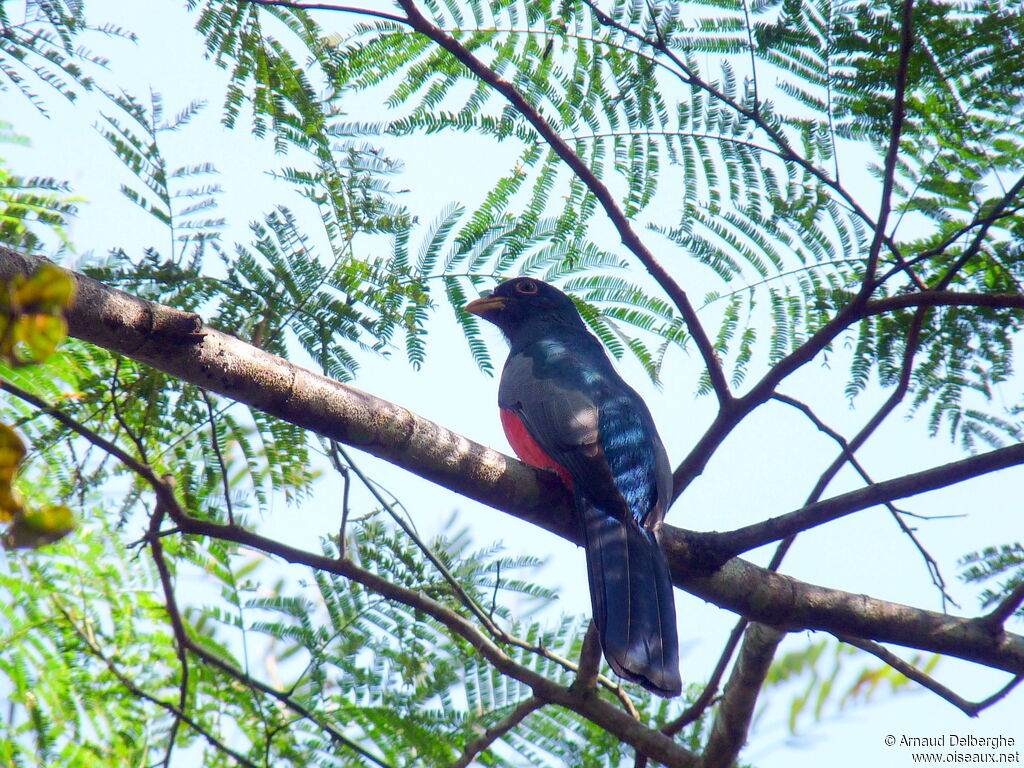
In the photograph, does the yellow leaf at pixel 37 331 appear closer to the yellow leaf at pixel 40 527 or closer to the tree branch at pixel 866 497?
the yellow leaf at pixel 40 527

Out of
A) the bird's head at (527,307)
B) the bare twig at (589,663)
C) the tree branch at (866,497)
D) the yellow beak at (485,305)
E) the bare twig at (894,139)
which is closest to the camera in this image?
the tree branch at (866,497)

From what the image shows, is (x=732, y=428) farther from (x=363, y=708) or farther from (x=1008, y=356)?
(x=363, y=708)

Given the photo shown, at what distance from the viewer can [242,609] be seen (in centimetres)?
423

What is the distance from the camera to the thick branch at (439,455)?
2822 mm

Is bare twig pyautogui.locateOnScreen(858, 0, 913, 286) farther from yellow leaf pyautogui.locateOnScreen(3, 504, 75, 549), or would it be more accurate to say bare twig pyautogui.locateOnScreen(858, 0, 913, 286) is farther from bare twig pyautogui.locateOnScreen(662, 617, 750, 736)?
yellow leaf pyautogui.locateOnScreen(3, 504, 75, 549)

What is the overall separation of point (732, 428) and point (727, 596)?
0.67 meters

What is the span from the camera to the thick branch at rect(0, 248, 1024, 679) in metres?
2.82

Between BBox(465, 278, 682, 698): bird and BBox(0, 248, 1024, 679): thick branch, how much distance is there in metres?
0.13

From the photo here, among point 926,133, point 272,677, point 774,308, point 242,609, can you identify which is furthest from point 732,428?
point 272,677

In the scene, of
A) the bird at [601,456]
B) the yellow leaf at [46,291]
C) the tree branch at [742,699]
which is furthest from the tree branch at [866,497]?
the yellow leaf at [46,291]

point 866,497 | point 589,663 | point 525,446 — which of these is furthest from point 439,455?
point 866,497

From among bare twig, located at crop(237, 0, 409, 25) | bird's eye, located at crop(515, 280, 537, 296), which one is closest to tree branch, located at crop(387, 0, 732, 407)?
bare twig, located at crop(237, 0, 409, 25)

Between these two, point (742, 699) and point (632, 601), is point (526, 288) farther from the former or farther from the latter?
point (742, 699)

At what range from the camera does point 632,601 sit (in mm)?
3654
